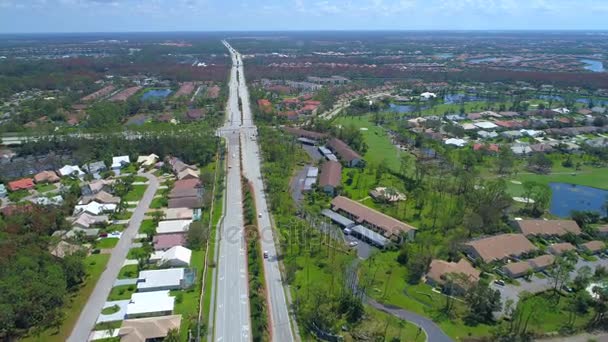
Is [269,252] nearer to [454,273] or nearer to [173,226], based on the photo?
[173,226]

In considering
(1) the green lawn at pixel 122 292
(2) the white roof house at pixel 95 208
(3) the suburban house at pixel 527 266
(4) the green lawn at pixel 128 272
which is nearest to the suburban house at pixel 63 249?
(4) the green lawn at pixel 128 272

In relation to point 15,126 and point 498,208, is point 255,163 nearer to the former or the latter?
point 498,208

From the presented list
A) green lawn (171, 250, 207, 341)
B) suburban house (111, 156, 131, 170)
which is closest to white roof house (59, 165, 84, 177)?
suburban house (111, 156, 131, 170)

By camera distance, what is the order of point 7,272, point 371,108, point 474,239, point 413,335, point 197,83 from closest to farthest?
point 413,335, point 7,272, point 474,239, point 371,108, point 197,83

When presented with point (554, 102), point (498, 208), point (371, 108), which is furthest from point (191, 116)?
point (554, 102)

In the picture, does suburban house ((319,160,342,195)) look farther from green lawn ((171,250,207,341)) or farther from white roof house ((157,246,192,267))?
green lawn ((171,250,207,341))

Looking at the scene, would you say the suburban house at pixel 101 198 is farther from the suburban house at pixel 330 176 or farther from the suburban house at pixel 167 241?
the suburban house at pixel 330 176
